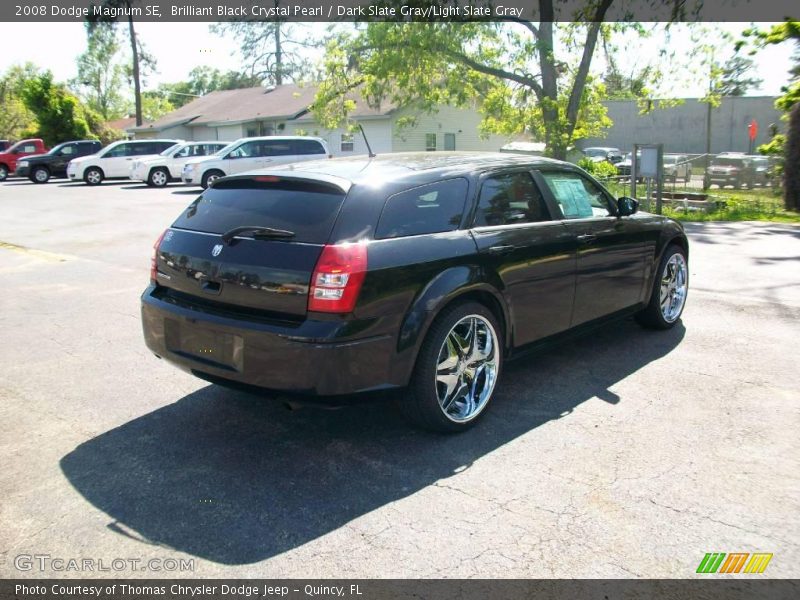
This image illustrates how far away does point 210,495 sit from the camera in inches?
137

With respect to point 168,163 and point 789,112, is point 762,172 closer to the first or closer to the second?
point 789,112

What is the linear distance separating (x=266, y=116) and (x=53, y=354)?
3416cm

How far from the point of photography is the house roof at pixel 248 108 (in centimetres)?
3722

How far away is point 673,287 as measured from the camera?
252 inches

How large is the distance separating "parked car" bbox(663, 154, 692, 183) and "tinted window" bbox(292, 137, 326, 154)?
11817 millimetres

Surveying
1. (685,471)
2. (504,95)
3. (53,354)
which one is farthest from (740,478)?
(504,95)

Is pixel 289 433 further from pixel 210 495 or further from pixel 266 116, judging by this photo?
pixel 266 116

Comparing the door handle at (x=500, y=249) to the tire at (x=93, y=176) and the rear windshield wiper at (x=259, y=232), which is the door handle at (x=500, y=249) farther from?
the tire at (x=93, y=176)

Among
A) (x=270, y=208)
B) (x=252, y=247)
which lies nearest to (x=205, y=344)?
(x=252, y=247)

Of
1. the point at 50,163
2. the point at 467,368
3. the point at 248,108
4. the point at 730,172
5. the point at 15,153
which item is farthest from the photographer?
the point at 248,108

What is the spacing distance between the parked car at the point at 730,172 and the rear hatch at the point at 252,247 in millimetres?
16943

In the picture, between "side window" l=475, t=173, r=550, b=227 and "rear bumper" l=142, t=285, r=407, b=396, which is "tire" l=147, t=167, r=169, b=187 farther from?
"rear bumper" l=142, t=285, r=407, b=396

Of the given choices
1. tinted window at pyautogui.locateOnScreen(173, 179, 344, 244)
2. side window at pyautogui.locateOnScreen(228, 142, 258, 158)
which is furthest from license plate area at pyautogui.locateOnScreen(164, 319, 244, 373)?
side window at pyautogui.locateOnScreen(228, 142, 258, 158)

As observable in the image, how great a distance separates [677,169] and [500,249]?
17.7 meters
